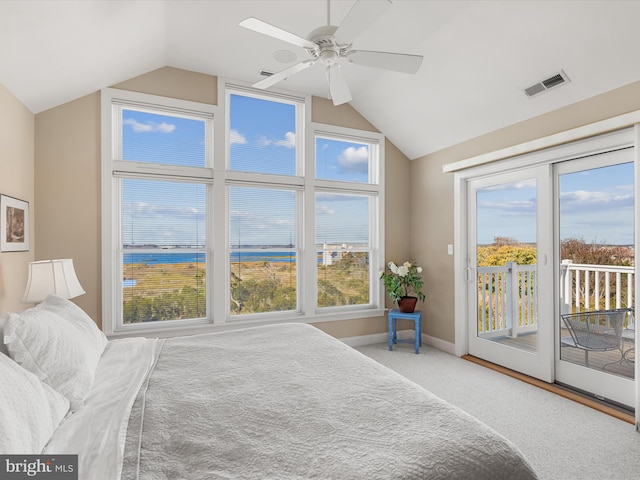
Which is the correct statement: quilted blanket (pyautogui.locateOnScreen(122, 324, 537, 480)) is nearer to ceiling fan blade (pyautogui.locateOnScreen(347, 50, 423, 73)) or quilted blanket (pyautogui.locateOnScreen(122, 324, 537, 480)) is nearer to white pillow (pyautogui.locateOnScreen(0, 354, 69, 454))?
white pillow (pyautogui.locateOnScreen(0, 354, 69, 454))

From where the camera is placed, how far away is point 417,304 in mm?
4676

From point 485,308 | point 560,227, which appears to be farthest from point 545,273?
point 485,308

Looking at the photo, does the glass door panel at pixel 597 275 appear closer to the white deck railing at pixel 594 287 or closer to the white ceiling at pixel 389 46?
the white deck railing at pixel 594 287

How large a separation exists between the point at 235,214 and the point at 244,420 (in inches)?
114

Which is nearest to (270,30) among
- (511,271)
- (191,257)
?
(191,257)

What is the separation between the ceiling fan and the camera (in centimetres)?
170

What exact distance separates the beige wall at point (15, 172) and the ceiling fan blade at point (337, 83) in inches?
87.6

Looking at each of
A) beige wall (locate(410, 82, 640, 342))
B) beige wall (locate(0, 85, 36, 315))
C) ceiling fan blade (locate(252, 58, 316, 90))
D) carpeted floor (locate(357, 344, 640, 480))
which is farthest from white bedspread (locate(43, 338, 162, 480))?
beige wall (locate(410, 82, 640, 342))

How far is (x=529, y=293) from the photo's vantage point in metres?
3.44

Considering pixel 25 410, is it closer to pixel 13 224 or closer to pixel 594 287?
pixel 13 224

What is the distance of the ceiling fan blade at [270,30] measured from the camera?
175cm

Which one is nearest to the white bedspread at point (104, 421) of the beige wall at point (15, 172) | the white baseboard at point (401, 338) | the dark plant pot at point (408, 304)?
the beige wall at point (15, 172)

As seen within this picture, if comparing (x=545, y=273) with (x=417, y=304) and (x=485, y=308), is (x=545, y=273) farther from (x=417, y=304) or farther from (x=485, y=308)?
(x=417, y=304)

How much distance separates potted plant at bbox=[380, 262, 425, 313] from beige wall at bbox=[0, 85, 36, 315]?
3491 millimetres
